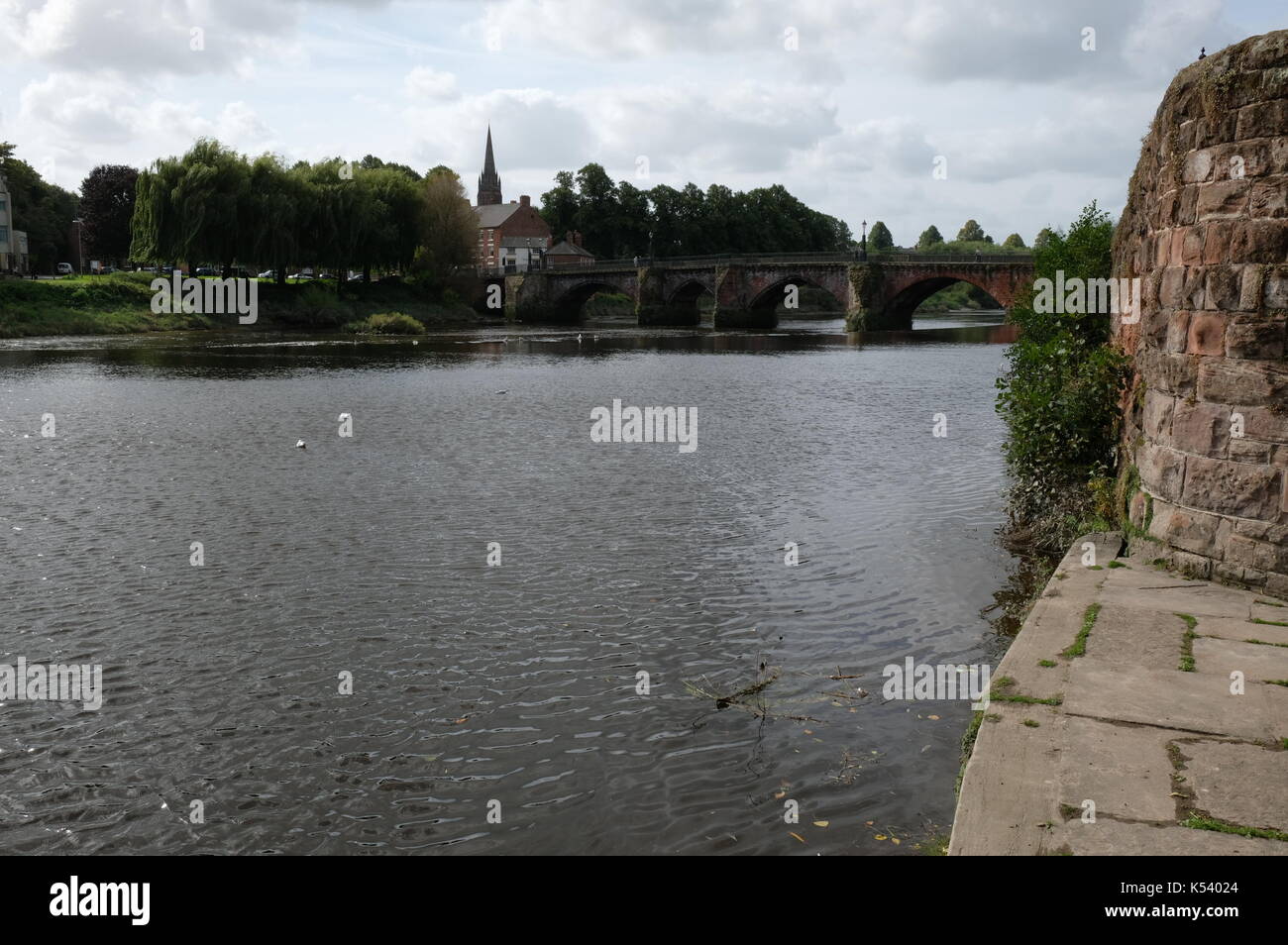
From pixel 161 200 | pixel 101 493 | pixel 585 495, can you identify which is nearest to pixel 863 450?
pixel 585 495

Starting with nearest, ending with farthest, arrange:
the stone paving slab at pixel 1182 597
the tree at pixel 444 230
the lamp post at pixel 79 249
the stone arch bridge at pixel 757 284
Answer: the stone paving slab at pixel 1182 597, the stone arch bridge at pixel 757 284, the tree at pixel 444 230, the lamp post at pixel 79 249

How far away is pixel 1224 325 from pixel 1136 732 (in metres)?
4.16

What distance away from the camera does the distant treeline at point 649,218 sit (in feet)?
430

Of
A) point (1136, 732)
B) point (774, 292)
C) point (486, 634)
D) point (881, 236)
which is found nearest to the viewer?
point (1136, 732)

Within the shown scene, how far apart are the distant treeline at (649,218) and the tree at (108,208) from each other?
51.2 meters

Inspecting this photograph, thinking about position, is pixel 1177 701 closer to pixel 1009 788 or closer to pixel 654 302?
pixel 1009 788

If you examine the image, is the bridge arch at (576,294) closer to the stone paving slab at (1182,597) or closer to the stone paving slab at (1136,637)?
the stone paving slab at (1182,597)

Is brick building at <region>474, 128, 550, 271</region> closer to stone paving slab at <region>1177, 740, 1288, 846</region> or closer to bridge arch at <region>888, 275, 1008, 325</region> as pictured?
bridge arch at <region>888, 275, 1008, 325</region>

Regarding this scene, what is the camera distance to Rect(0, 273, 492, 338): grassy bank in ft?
204

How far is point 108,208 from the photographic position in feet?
306

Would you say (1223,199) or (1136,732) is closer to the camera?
(1136,732)

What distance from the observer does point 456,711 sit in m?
8.24

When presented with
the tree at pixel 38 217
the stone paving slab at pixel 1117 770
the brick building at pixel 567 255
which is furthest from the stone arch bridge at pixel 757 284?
the stone paving slab at pixel 1117 770

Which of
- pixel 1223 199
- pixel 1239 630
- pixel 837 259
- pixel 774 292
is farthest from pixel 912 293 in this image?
pixel 1239 630
